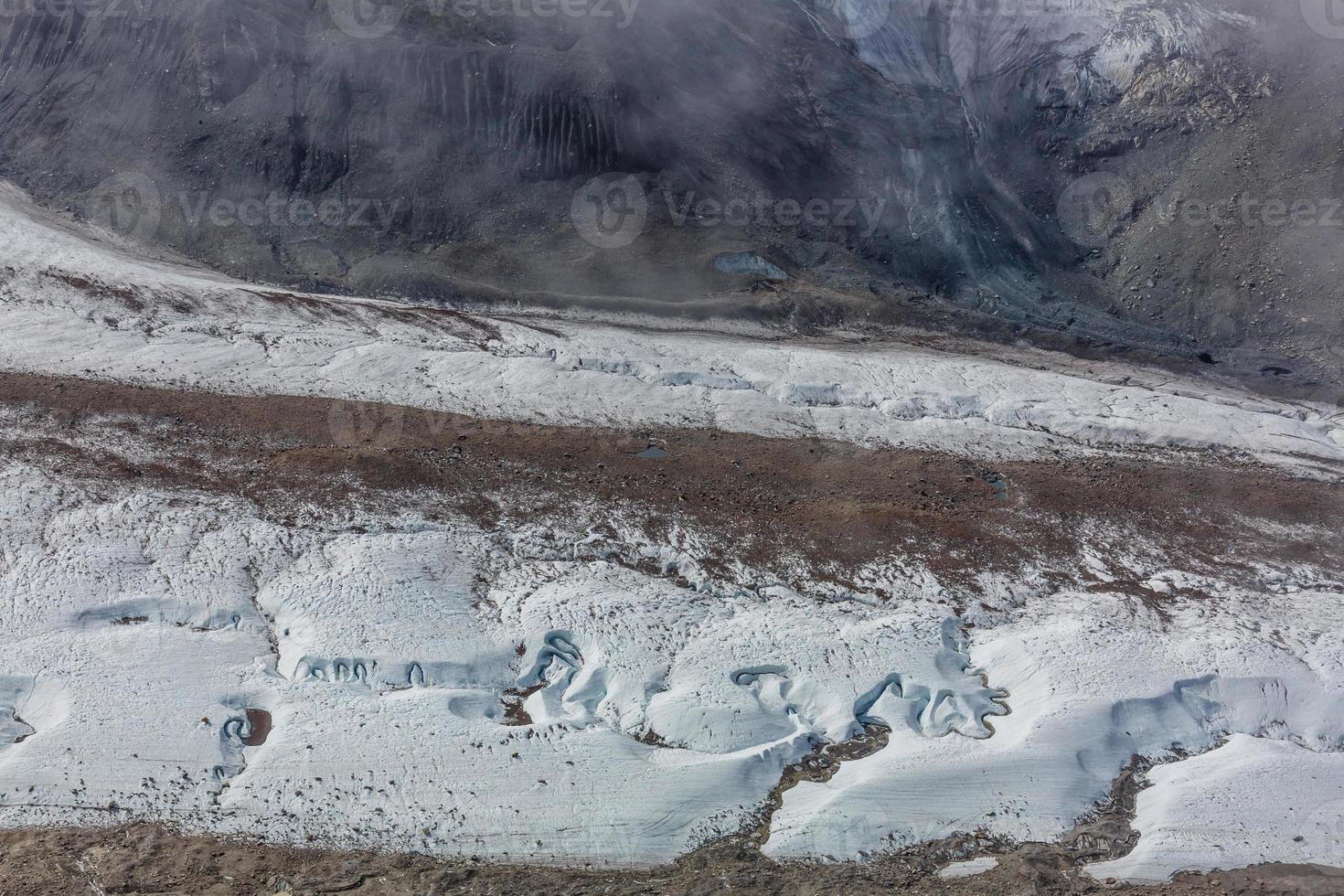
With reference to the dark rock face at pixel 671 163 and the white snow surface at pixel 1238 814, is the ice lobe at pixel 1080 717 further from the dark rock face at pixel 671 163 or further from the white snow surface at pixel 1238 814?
the dark rock face at pixel 671 163

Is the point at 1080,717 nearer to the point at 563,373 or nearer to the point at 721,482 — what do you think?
the point at 721,482

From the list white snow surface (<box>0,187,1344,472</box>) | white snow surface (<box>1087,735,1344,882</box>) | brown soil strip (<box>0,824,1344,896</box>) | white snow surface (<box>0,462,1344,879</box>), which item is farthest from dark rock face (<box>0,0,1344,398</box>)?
brown soil strip (<box>0,824,1344,896</box>)

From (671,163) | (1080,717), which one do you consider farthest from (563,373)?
(1080,717)

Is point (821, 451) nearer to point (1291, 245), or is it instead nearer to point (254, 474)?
point (254, 474)

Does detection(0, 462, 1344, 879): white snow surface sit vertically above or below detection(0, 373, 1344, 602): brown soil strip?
below

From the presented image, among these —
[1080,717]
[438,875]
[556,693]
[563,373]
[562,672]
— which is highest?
[563,373]

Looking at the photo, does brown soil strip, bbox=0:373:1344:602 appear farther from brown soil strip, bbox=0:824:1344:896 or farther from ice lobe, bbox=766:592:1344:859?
brown soil strip, bbox=0:824:1344:896

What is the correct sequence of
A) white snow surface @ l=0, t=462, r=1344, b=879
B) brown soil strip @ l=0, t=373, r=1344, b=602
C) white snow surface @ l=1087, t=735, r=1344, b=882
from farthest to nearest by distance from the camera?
1. brown soil strip @ l=0, t=373, r=1344, b=602
2. white snow surface @ l=1087, t=735, r=1344, b=882
3. white snow surface @ l=0, t=462, r=1344, b=879
